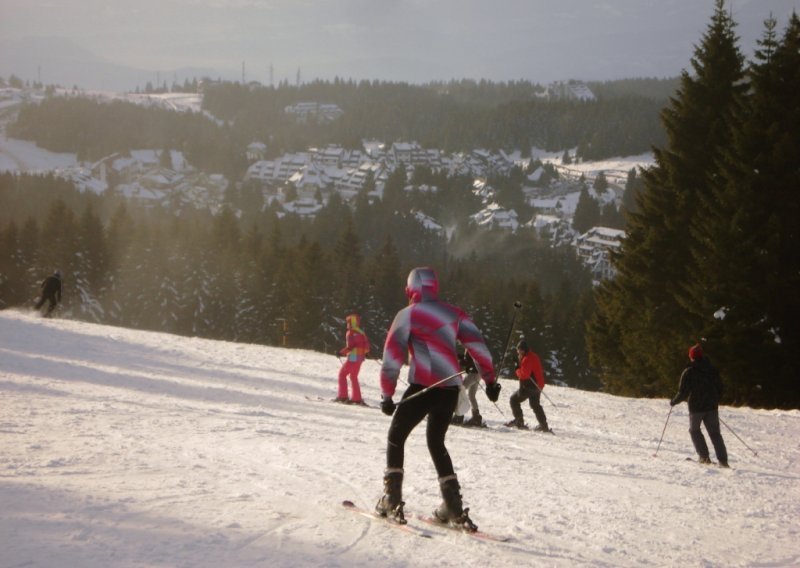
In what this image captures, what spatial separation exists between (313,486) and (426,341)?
2356mm

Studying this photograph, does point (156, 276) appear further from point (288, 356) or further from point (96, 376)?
point (96, 376)

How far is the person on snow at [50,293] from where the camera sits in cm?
2802

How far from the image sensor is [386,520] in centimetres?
621

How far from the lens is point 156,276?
70812 millimetres

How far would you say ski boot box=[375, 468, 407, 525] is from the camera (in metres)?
6.16

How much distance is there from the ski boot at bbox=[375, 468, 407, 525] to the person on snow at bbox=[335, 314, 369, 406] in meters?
8.75

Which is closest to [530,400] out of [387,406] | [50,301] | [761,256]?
[387,406]

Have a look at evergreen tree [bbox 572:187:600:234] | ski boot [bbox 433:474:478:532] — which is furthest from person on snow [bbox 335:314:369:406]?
evergreen tree [bbox 572:187:600:234]

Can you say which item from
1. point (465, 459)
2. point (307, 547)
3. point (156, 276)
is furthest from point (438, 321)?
point (156, 276)

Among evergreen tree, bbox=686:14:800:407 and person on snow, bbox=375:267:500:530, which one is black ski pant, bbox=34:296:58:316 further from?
person on snow, bbox=375:267:500:530

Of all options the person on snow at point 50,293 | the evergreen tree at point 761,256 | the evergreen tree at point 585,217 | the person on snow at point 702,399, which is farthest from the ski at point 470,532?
the evergreen tree at point 585,217

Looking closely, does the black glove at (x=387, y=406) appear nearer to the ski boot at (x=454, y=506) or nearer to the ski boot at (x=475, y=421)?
the ski boot at (x=454, y=506)

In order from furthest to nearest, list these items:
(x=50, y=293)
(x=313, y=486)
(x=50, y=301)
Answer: (x=50, y=301) < (x=50, y=293) < (x=313, y=486)

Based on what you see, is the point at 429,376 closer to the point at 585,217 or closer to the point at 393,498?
the point at 393,498
